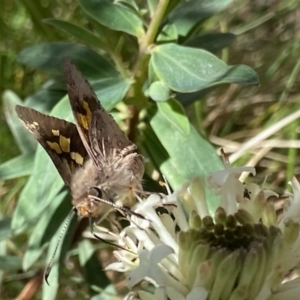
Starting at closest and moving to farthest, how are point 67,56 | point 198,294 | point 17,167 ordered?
point 198,294 → point 67,56 → point 17,167

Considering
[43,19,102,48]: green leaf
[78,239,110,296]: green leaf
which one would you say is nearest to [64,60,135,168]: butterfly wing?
[43,19,102,48]: green leaf

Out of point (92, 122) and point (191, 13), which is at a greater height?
point (191, 13)

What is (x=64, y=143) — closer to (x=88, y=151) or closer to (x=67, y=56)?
(x=88, y=151)

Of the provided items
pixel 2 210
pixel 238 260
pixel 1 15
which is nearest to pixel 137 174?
pixel 238 260

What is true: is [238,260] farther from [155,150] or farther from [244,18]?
[244,18]

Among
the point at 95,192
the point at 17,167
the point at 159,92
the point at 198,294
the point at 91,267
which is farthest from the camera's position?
the point at 91,267

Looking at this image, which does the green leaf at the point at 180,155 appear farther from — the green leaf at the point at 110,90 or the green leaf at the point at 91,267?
the green leaf at the point at 91,267

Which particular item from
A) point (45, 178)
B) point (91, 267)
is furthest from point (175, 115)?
point (91, 267)
